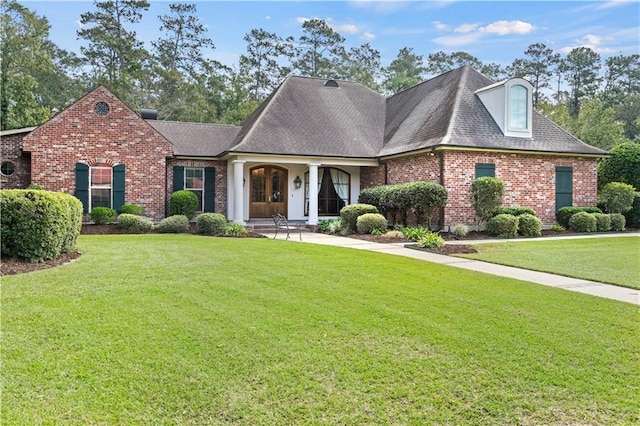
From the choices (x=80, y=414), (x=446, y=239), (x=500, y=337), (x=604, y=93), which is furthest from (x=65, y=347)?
(x=604, y=93)

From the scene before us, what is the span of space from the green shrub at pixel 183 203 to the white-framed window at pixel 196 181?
4.37 ft

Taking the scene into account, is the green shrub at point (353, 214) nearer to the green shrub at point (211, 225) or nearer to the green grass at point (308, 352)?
the green shrub at point (211, 225)

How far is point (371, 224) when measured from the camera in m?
14.8

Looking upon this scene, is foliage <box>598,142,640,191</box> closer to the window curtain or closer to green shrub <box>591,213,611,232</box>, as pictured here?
green shrub <box>591,213,611,232</box>

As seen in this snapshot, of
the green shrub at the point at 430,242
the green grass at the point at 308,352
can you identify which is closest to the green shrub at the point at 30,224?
the green grass at the point at 308,352

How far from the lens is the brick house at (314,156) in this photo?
15.8 m

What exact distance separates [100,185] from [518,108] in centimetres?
1556

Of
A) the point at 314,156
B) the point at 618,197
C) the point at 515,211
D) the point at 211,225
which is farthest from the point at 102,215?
the point at 618,197

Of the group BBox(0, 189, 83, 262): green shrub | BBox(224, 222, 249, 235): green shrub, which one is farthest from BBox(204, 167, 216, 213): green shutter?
BBox(0, 189, 83, 262): green shrub

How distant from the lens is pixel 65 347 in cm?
389

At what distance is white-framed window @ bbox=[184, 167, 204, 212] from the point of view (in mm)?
18711

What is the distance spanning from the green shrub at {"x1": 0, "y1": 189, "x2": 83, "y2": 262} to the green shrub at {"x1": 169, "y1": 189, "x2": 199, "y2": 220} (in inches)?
349

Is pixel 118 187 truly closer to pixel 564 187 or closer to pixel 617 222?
pixel 564 187

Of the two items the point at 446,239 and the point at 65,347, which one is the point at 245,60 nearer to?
the point at 446,239
